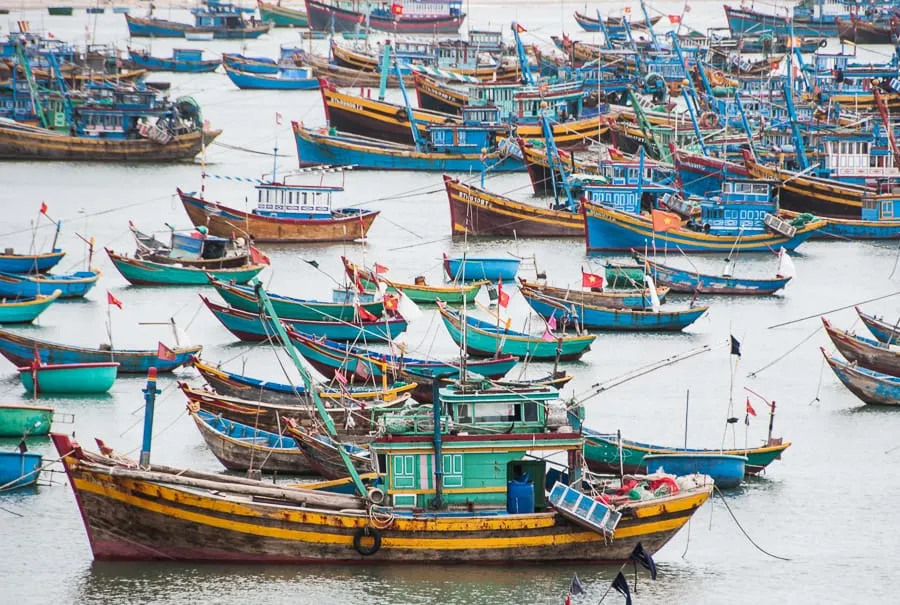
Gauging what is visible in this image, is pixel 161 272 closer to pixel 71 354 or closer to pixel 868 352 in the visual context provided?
pixel 71 354

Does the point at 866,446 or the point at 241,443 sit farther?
the point at 866,446

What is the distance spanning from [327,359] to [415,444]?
516 inches

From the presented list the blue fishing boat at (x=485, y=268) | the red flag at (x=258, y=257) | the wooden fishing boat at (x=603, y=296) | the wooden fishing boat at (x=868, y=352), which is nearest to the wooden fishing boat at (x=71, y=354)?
the red flag at (x=258, y=257)

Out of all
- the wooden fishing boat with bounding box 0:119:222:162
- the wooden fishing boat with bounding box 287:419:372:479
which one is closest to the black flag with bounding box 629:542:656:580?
the wooden fishing boat with bounding box 287:419:372:479

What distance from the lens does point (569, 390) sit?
46.1 m

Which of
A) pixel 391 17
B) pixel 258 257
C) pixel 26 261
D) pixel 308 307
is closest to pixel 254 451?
pixel 308 307

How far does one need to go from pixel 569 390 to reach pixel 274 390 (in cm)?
862

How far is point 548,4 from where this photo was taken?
7485 inches

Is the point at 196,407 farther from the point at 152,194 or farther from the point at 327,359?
the point at 152,194

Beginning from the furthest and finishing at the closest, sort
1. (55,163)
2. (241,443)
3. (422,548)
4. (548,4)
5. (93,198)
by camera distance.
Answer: (548,4)
(55,163)
(93,198)
(241,443)
(422,548)

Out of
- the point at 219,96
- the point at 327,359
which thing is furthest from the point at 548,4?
the point at 327,359

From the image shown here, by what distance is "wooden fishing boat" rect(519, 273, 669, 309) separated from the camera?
5372cm

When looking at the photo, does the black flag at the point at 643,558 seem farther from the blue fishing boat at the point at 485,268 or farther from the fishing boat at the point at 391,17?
the fishing boat at the point at 391,17

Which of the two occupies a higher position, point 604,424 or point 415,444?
point 415,444
